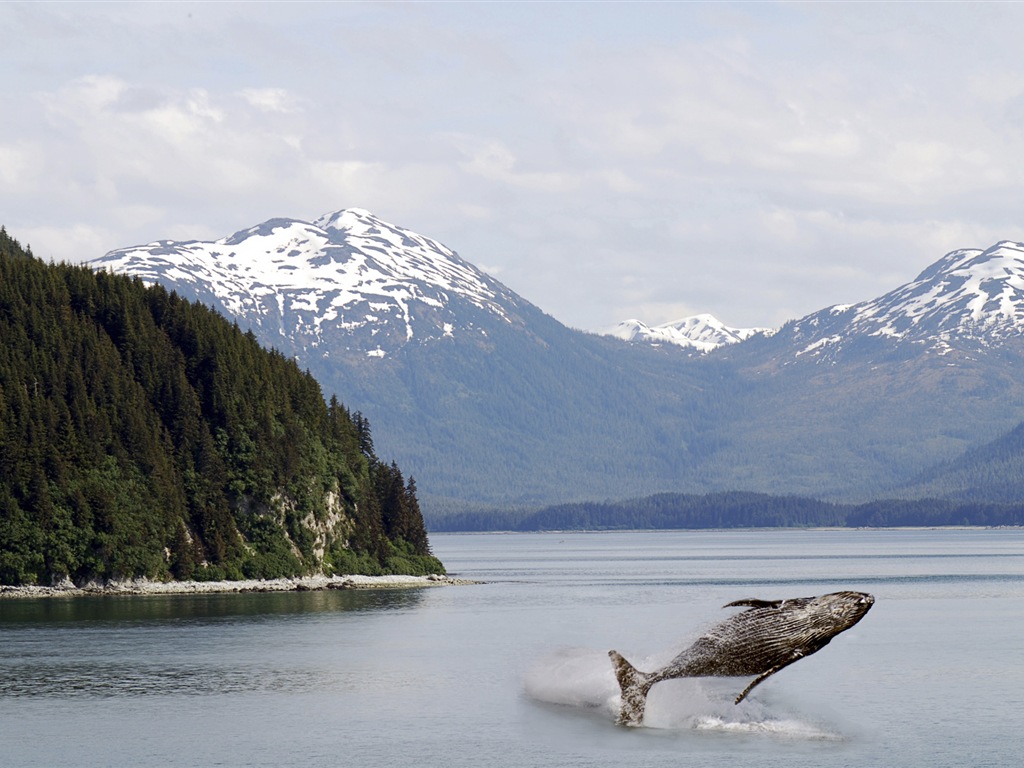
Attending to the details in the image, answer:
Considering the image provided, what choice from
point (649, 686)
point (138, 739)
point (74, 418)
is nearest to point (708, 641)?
point (649, 686)

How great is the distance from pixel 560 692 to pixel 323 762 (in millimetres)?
17697

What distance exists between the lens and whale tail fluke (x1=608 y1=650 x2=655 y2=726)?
63.6 metres

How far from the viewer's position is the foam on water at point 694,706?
227 feet

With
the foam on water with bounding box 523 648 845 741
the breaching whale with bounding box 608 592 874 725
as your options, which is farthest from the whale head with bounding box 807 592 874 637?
the foam on water with bounding box 523 648 845 741

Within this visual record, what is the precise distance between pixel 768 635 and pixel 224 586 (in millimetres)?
114975

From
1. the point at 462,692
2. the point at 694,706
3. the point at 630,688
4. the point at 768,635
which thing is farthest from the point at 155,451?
the point at 768,635

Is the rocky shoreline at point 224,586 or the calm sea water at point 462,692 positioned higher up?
the rocky shoreline at point 224,586

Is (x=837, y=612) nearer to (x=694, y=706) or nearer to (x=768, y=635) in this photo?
(x=768, y=635)

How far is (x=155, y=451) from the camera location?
16912 cm

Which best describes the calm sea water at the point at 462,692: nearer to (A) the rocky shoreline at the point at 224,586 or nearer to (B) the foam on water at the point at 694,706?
(B) the foam on water at the point at 694,706

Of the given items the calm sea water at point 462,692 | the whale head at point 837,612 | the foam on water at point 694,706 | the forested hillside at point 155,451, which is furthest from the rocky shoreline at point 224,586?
the whale head at point 837,612

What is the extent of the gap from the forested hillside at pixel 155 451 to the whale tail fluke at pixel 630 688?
96.8 meters

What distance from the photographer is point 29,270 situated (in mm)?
188375

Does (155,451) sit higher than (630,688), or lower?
higher
